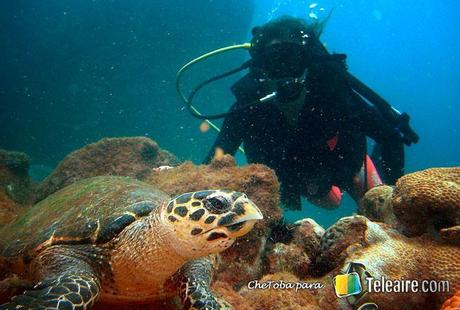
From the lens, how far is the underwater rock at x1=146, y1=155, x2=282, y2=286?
2926 millimetres

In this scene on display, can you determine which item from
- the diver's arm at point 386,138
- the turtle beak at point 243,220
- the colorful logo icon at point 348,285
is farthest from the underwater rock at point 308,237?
the diver's arm at point 386,138

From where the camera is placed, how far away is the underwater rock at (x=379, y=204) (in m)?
3.14

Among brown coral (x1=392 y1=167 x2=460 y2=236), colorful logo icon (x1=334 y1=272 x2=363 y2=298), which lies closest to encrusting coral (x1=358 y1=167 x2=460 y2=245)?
brown coral (x1=392 y1=167 x2=460 y2=236)

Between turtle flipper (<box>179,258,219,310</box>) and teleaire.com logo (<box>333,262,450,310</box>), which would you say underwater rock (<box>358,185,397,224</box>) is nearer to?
teleaire.com logo (<box>333,262,450,310</box>)

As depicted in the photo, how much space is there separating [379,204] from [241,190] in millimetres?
1475

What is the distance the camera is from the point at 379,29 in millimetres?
100688

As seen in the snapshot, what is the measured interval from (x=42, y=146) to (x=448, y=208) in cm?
1957

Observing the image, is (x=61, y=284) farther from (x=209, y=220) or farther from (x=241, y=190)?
(x=241, y=190)

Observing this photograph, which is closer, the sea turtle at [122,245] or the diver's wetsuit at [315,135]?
the sea turtle at [122,245]

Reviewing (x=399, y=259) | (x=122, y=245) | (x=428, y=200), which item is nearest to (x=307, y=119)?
(x=428, y=200)

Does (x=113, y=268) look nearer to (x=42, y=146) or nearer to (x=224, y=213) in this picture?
(x=224, y=213)

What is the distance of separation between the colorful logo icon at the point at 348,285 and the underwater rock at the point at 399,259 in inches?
2.9

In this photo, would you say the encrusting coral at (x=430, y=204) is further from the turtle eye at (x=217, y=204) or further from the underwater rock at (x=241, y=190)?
the turtle eye at (x=217, y=204)

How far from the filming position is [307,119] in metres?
5.03
